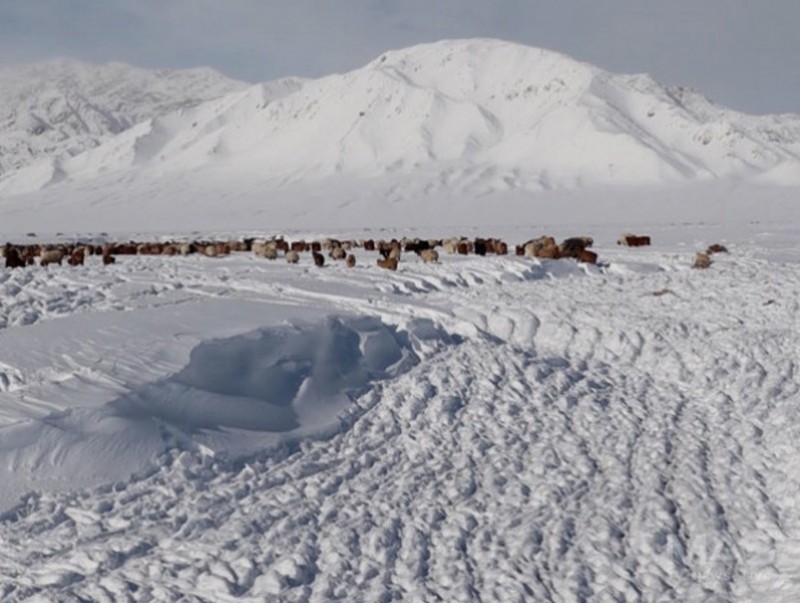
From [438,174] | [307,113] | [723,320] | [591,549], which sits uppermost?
[307,113]

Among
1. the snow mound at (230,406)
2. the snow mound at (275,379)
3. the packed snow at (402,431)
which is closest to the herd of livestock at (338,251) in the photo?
the packed snow at (402,431)

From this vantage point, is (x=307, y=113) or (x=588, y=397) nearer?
(x=588, y=397)

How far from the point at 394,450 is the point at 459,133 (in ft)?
355

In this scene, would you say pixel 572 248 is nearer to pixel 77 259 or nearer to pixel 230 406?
pixel 77 259

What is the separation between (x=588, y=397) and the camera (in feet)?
38.0

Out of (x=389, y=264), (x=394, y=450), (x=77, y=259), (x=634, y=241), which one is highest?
(x=77, y=259)

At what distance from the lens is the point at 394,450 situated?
9719 mm

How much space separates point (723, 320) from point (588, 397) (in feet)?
A: 16.3

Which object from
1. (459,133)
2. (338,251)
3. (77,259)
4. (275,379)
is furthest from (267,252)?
(459,133)

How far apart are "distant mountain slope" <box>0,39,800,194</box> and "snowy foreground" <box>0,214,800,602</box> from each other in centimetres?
8181

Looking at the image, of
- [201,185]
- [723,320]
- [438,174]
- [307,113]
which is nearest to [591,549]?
[723,320]

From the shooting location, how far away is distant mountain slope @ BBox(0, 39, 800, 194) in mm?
101438

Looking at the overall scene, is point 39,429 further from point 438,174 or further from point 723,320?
point 438,174

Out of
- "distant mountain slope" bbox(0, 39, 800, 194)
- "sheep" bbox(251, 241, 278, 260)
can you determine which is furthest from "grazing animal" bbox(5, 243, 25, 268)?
"distant mountain slope" bbox(0, 39, 800, 194)
